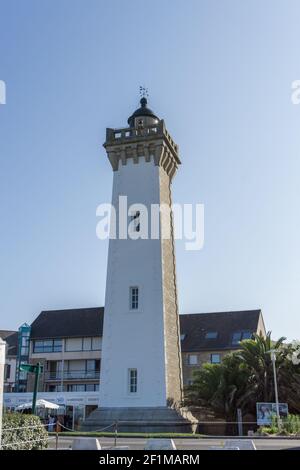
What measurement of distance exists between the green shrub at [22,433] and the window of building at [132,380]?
1295 centimetres

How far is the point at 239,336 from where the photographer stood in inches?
1976

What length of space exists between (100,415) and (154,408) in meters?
2.85

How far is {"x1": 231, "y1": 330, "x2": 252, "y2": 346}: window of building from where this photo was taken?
49688 millimetres

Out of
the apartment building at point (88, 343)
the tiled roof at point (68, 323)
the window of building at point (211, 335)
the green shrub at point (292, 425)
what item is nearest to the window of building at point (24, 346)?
the apartment building at point (88, 343)

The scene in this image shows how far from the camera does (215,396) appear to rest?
3164cm

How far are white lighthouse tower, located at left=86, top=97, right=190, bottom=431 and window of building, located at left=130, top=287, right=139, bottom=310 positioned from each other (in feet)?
0.09

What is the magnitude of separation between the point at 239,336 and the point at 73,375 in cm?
1595

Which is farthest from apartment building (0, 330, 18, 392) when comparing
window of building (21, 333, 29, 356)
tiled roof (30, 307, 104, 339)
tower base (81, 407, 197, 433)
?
tower base (81, 407, 197, 433)

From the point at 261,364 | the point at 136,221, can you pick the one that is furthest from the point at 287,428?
the point at 136,221

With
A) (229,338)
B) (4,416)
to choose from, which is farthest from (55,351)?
(4,416)

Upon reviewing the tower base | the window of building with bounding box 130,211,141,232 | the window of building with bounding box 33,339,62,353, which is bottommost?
the tower base

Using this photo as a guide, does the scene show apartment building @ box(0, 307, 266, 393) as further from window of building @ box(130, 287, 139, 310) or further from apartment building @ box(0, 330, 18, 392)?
window of building @ box(130, 287, 139, 310)

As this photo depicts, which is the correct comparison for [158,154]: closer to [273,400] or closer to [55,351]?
[273,400]

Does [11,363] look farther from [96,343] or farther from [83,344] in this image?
[96,343]
